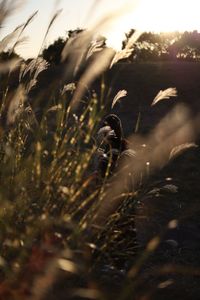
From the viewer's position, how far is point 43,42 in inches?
158

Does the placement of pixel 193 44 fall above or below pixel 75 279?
below

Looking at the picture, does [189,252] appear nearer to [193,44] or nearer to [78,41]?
[78,41]

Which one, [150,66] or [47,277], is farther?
[150,66]

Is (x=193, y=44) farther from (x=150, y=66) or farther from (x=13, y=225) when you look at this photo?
(x=13, y=225)

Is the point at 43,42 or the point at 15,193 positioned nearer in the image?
the point at 15,193

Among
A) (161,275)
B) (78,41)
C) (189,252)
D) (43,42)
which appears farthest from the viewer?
(189,252)

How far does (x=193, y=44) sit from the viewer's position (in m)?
23.6

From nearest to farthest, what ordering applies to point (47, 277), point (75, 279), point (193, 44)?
point (47, 277) → point (75, 279) → point (193, 44)

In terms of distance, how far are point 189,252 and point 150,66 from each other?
433 inches

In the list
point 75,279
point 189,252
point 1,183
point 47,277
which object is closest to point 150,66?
point 189,252

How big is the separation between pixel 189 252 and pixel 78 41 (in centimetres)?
363

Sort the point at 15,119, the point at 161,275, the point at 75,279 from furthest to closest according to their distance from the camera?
the point at 161,275, the point at 75,279, the point at 15,119

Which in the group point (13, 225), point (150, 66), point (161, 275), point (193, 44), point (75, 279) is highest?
point (13, 225)

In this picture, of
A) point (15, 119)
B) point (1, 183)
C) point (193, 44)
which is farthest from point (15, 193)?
point (193, 44)
